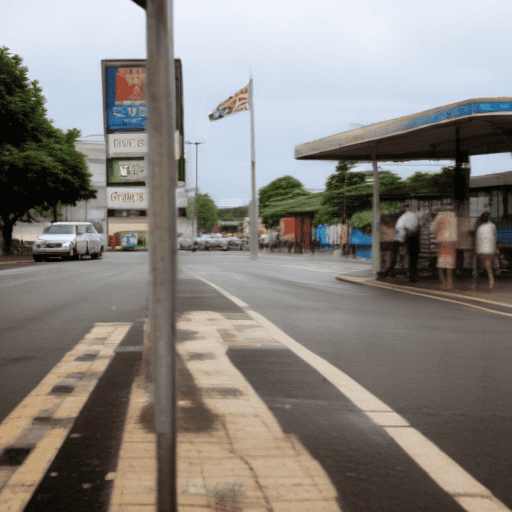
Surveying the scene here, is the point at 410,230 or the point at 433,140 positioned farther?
the point at 433,140

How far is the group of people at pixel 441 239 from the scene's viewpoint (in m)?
12.9

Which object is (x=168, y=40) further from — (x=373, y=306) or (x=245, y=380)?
(x=373, y=306)

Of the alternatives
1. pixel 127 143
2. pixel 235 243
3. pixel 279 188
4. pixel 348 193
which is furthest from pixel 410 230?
pixel 279 188

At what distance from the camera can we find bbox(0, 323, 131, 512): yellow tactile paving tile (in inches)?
119

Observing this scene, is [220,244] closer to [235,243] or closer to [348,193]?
[235,243]

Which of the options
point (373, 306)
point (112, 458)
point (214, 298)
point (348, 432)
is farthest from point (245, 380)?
point (214, 298)

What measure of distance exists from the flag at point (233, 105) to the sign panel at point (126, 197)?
29.4m

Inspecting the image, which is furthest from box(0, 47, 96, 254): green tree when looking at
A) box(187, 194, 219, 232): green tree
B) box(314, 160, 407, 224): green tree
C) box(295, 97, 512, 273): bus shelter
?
box(187, 194, 219, 232): green tree

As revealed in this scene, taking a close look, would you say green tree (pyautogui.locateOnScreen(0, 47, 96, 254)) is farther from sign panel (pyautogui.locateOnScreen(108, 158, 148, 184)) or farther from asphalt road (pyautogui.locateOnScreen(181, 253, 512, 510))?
sign panel (pyautogui.locateOnScreen(108, 158, 148, 184))

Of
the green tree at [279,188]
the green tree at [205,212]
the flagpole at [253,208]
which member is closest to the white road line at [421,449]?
the flagpole at [253,208]

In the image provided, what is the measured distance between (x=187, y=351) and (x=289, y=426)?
2.60 metres

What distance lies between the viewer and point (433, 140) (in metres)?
17.5

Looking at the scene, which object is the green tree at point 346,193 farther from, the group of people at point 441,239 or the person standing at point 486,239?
the person standing at point 486,239

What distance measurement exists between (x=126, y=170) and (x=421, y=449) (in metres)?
2.17
